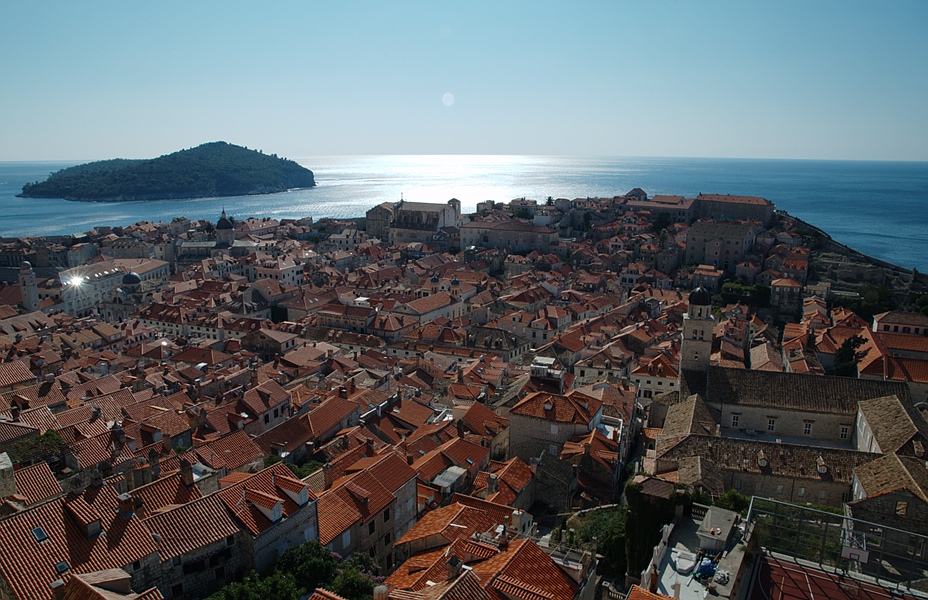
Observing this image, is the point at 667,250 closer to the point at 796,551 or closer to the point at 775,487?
the point at 775,487

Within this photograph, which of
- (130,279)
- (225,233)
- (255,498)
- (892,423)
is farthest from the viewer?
(225,233)

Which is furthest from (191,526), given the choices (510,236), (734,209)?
(734,209)

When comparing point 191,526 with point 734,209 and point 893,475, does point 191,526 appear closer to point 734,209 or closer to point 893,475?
point 893,475

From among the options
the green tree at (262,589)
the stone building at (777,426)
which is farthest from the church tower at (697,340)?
the green tree at (262,589)

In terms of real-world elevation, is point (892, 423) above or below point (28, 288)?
below

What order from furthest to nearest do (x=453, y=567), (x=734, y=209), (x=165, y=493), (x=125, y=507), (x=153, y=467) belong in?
(x=734, y=209) → (x=153, y=467) → (x=165, y=493) → (x=453, y=567) → (x=125, y=507)

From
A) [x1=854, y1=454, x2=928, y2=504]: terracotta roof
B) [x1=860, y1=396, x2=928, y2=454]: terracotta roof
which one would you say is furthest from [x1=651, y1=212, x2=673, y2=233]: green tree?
[x1=854, y1=454, x2=928, y2=504]: terracotta roof

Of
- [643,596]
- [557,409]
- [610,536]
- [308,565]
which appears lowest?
[610,536]
